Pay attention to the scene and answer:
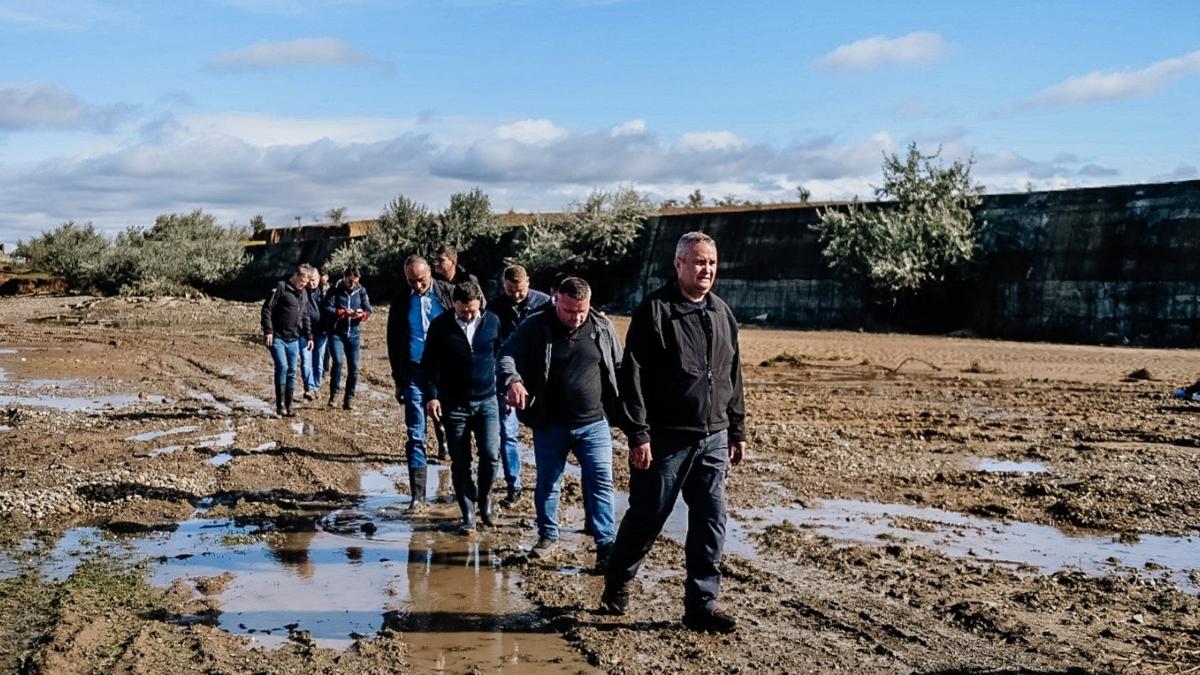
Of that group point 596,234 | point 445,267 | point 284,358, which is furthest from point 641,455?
point 596,234

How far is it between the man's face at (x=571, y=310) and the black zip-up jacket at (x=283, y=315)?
26.4ft

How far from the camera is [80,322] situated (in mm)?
34000

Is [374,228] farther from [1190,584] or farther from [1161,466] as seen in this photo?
[1190,584]

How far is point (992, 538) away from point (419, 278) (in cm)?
489

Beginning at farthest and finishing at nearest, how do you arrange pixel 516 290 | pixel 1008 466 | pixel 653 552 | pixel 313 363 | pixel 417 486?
1. pixel 313 363
2. pixel 1008 466
3. pixel 417 486
4. pixel 516 290
5. pixel 653 552

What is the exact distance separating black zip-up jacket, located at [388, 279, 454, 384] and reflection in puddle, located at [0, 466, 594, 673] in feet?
3.40

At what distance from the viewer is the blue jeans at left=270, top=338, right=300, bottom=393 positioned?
14531mm

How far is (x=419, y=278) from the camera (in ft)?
32.5

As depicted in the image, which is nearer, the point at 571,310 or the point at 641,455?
the point at 641,455

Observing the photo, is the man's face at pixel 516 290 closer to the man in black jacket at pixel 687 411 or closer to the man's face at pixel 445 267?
the man's face at pixel 445 267

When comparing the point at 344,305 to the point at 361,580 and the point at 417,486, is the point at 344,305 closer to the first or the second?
the point at 417,486

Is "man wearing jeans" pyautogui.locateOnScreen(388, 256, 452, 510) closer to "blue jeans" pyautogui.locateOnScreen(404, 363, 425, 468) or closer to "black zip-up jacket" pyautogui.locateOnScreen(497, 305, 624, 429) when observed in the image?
"blue jeans" pyautogui.locateOnScreen(404, 363, 425, 468)

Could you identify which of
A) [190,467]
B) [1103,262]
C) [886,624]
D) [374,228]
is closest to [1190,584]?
[886,624]

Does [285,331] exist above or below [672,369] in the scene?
below
